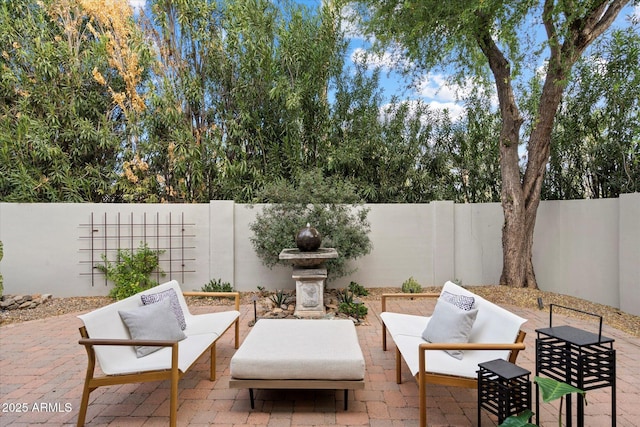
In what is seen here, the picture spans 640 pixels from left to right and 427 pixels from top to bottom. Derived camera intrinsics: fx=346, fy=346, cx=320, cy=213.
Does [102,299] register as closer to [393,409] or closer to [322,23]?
[393,409]

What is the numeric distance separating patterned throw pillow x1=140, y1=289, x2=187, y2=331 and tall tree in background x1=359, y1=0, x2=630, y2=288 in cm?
501

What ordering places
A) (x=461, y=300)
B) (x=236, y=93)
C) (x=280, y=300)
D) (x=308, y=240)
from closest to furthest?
(x=461, y=300)
(x=308, y=240)
(x=280, y=300)
(x=236, y=93)

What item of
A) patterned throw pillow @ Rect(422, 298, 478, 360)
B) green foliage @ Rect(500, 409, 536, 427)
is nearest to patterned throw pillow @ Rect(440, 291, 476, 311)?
patterned throw pillow @ Rect(422, 298, 478, 360)

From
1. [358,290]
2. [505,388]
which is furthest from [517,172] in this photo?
[505,388]

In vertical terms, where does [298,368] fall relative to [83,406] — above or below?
above

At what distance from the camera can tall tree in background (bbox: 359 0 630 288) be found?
5.09 meters

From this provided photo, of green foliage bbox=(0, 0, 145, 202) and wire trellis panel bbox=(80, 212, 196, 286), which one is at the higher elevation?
green foliage bbox=(0, 0, 145, 202)

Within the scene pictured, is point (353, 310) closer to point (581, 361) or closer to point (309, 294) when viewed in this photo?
point (309, 294)

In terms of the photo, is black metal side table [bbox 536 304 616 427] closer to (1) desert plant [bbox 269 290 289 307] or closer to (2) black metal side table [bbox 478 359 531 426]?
(2) black metal side table [bbox 478 359 531 426]

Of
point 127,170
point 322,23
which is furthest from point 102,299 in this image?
point 322,23

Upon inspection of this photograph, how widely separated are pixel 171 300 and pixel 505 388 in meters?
2.80

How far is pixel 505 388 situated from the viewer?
1.92 meters

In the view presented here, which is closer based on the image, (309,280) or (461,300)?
(461,300)

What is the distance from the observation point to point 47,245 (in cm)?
621
